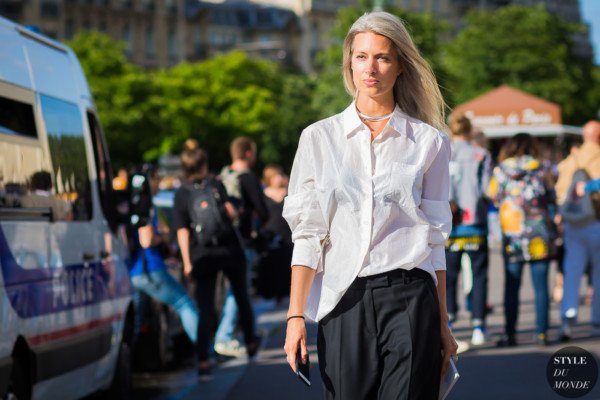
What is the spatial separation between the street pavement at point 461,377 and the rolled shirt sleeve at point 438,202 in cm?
360

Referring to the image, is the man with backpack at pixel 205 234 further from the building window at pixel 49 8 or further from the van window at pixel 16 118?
the building window at pixel 49 8

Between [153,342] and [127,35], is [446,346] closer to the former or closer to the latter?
[153,342]

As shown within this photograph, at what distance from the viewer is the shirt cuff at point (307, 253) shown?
4.84m

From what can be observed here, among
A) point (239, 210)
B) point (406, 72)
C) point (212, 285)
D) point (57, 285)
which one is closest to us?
point (406, 72)

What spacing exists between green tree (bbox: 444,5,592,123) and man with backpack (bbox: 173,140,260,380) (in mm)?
81363

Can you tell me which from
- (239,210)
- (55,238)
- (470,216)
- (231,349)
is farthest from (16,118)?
(231,349)

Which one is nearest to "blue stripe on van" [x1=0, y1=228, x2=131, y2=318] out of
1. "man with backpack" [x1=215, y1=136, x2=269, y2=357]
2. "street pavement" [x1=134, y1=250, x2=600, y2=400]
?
"street pavement" [x1=134, y1=250, x2=600, y2=400]

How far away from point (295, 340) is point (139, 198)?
17.7 feet

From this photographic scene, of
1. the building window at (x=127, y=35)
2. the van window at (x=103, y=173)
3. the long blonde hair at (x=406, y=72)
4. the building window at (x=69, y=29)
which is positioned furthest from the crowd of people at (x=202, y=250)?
the building window at (x=127, y=35)

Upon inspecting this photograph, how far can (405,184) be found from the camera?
4.86 metres

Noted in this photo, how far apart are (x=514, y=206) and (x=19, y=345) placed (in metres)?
5.75

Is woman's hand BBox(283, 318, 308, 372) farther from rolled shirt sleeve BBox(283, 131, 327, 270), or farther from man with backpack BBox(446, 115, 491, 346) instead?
man with backpack BBox(446, 115, 491, 346)

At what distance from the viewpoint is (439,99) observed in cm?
517

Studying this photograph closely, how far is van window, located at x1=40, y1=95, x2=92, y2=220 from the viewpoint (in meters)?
8.19
